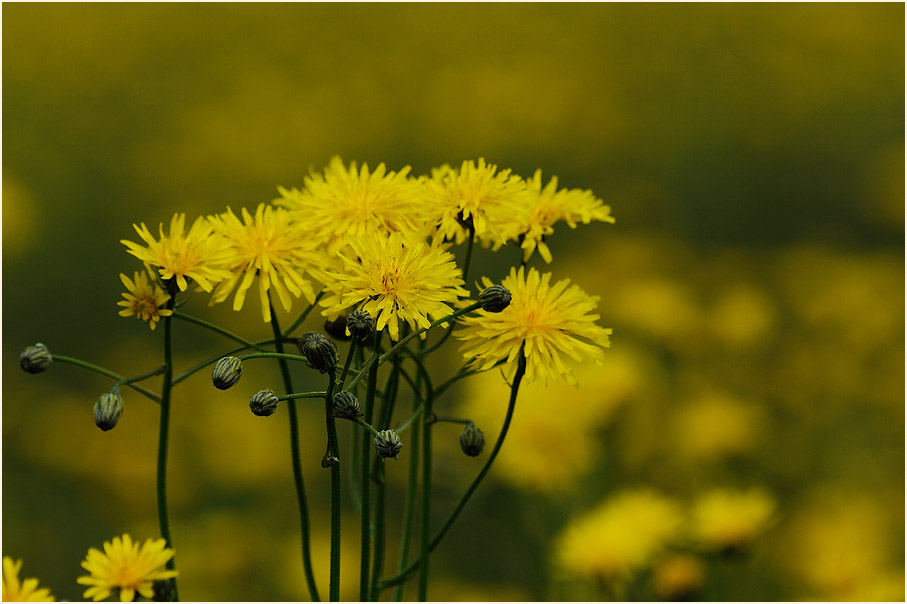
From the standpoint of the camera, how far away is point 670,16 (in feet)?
18.5

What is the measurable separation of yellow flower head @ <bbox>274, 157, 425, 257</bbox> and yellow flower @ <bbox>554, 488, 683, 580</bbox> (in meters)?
0.89

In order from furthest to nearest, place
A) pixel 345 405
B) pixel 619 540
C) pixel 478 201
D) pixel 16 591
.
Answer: pixel 619 540
pixel 478 201
pixel 16 591
pixel 345 405

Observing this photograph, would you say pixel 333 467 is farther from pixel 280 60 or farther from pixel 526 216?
pixel 280 60

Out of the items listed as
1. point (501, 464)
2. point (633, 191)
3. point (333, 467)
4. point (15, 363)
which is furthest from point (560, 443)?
point (633, 191)

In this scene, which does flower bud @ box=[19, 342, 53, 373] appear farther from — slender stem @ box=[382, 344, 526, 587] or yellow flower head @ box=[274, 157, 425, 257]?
slender stem @ box=[382, 344, 526, 587]

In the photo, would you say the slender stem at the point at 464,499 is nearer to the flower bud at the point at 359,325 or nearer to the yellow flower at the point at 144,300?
the flower bud at the point at 359,325

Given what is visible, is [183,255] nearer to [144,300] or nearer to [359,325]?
[144,300]

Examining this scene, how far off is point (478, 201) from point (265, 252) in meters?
0.24

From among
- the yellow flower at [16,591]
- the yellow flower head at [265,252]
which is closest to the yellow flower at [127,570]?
the yellow flower at [16,591]

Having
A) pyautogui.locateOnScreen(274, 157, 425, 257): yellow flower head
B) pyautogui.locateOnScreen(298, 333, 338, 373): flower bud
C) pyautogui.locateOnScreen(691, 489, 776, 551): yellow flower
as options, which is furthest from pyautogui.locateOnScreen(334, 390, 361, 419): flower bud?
pyautogui.locateOnScreen(691, 489, 776, 551): yellow flower

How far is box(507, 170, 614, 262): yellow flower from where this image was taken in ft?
3.65

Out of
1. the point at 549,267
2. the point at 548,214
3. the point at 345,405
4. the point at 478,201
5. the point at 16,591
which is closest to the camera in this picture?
the point at 345,405

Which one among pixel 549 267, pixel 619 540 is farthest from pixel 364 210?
pixel 549 267

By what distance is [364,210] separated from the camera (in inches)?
41.9
